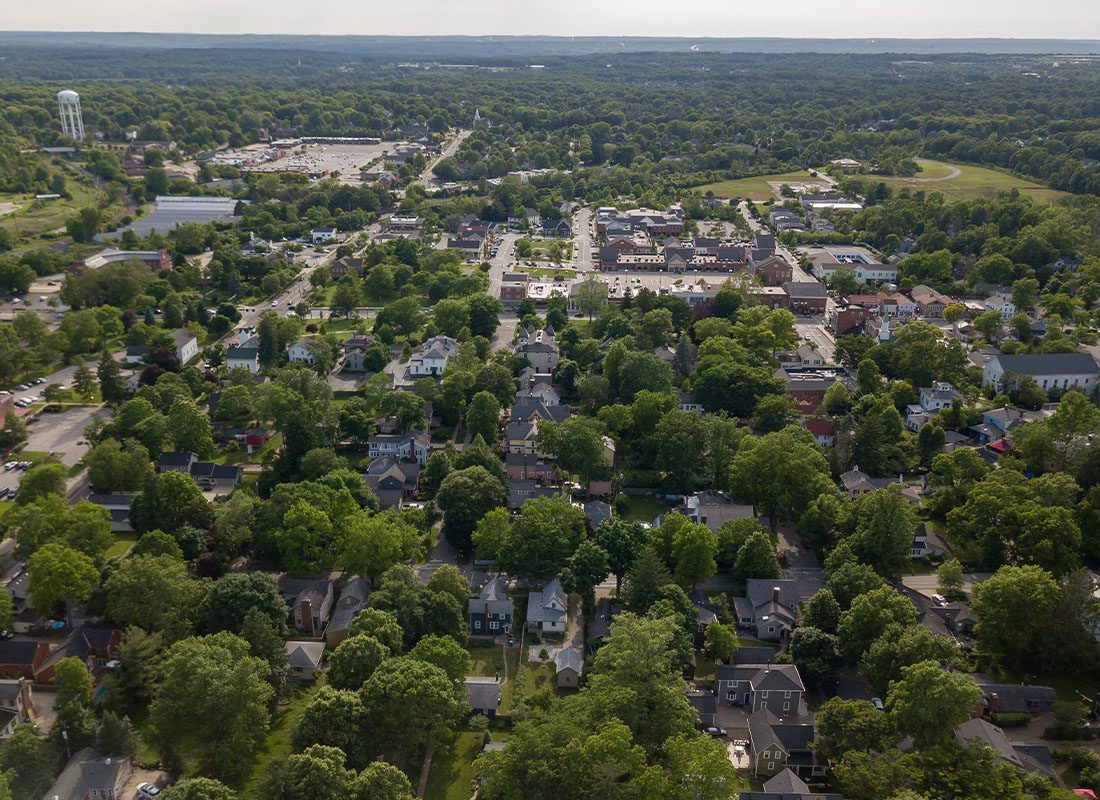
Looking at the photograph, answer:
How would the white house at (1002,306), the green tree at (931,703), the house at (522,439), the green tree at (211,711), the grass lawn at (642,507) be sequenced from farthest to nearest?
the white house at (1002,306) → the house at (522,439) → the grass lawn at (642,507) → the green tree at (211,711) → the green tree at (931,703)

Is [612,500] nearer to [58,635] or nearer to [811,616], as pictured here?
[811,616]

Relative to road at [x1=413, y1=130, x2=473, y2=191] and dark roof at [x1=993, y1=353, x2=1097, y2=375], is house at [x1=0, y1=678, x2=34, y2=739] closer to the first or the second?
dark roof at [x1=993, y1=353, x2=1097, y2=375]

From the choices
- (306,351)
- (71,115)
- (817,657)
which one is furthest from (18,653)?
(71,115)

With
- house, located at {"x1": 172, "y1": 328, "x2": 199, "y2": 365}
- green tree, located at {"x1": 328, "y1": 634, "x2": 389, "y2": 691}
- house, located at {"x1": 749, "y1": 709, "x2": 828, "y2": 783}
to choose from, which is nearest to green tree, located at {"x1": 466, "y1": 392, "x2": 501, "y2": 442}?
green tree, located at {"x1": 328, "y1": 634, "x2": 389, "y2": 691}

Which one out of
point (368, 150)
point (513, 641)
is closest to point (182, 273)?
point (513, 641)

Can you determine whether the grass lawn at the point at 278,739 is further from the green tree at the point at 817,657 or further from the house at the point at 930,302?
the house at the point at 930,302

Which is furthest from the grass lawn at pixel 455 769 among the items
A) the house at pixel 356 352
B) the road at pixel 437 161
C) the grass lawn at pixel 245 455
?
the road at pixel 437 161

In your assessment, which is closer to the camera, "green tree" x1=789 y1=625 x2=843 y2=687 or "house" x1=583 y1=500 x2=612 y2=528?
"green tree" x1=789 y1=625 x2=843 y2=687
